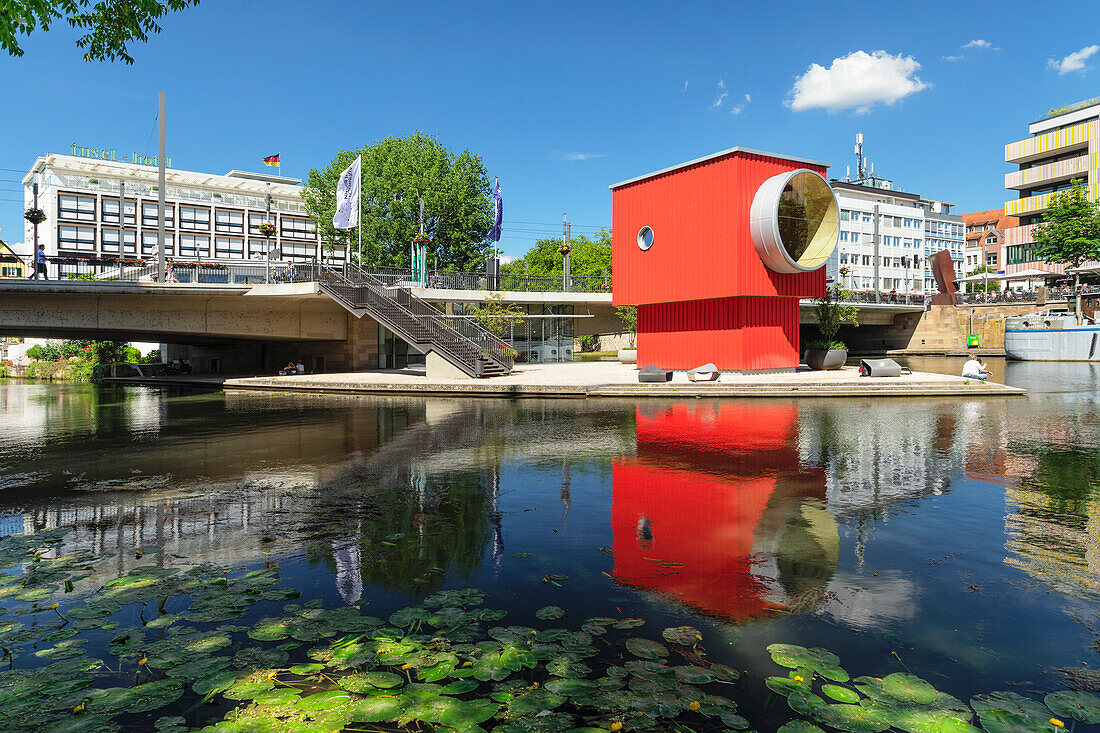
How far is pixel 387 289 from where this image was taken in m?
32.8

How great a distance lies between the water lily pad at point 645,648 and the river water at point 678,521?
0.31m

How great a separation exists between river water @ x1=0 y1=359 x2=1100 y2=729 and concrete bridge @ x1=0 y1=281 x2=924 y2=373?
17.5m

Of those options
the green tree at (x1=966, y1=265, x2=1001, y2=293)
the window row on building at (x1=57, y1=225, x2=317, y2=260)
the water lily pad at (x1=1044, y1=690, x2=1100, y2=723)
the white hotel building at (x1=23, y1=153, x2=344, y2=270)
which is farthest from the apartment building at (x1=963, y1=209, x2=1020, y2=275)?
the water lily pad at (x1=1044, y1=690, x2=1100, y2=723)

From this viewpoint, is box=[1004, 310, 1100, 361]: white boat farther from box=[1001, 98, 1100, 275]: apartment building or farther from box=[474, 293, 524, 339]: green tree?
box=[474, 293, 524, 339]: green tree

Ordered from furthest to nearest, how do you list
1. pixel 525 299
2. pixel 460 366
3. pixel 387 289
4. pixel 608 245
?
pixel 608 245 < pixel 525 299 < pixel 387 289 < pixel 460 366

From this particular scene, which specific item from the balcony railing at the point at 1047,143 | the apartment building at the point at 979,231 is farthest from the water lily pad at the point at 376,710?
the apartment building at the point at 979,231

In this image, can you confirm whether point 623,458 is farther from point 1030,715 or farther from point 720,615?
point 1030,715

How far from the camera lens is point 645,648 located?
12.4ft

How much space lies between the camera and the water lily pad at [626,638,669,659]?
3.72 m

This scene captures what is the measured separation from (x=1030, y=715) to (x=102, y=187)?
117629 millimetres

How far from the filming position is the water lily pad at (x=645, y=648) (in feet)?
12.2

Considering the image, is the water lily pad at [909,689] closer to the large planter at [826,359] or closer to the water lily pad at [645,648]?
the water lily pad at [645,648]

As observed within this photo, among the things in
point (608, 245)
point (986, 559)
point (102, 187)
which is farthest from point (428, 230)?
point (102, 187)

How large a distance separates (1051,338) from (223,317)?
185 ft
